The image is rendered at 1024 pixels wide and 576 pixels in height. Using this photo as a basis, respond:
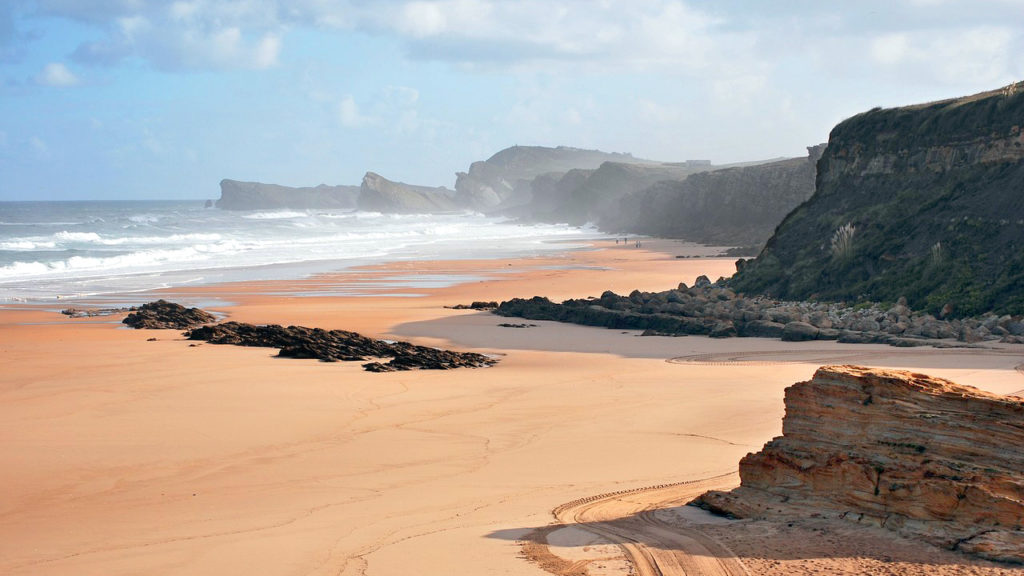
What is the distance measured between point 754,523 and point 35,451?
720cm

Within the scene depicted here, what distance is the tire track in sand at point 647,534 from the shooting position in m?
5.91

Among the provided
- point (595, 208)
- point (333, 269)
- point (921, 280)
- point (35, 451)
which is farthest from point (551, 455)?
point (595, 208)

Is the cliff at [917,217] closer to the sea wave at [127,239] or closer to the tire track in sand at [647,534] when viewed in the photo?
the tire track in sand at [647,534]

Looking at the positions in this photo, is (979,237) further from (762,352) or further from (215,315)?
(215,315)

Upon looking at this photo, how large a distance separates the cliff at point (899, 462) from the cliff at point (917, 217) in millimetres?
13920

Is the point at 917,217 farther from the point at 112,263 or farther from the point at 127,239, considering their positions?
the point at 127,239

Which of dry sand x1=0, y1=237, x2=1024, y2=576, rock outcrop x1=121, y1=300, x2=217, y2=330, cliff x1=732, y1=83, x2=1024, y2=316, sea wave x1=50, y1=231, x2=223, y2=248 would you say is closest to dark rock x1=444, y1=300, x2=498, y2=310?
dry sand x1=0, y1=237, x2=1024, y2=576

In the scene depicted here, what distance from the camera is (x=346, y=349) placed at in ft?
55.7

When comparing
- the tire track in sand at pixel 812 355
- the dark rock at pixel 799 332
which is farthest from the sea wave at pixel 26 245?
the tire track in sand at pixel 812 355

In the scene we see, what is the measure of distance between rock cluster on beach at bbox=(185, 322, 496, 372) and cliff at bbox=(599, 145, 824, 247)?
3771 cm

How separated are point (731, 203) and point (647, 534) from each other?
60826mm

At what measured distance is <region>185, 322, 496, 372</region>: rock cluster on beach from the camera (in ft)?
51.5

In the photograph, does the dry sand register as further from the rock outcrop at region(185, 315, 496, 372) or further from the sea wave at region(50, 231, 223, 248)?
the sea wave at region(50, 231, 223, 248)

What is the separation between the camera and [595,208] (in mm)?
105438
